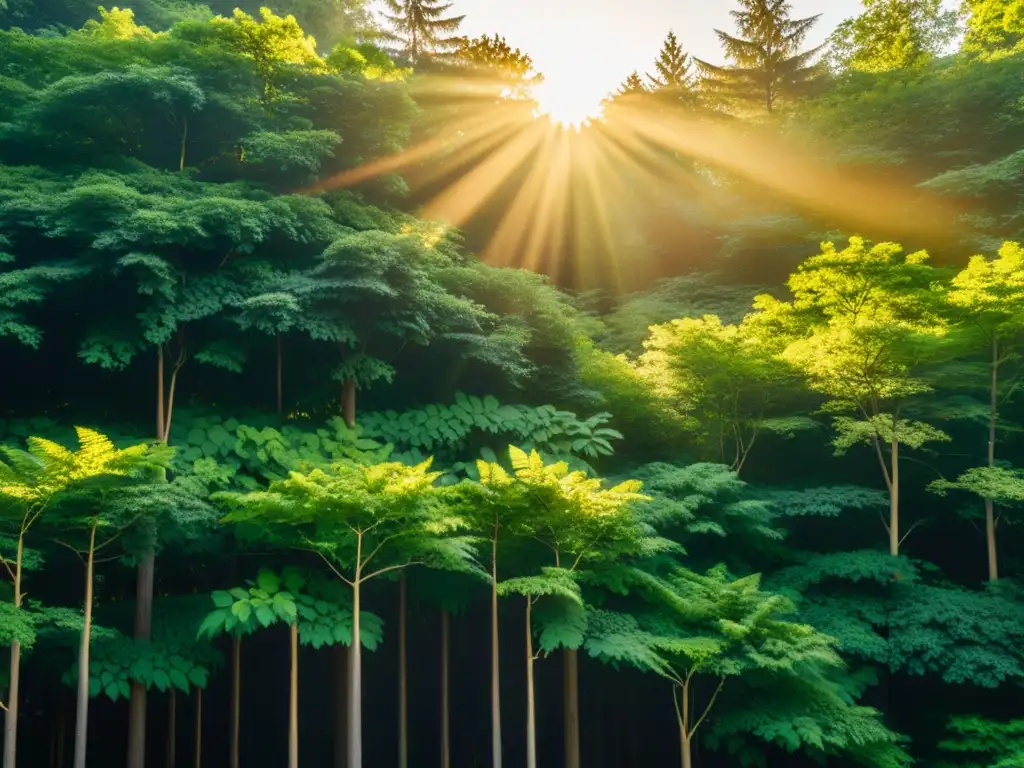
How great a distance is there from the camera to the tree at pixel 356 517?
23.9 ft

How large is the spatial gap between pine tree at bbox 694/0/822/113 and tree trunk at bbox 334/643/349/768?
27.1 metres

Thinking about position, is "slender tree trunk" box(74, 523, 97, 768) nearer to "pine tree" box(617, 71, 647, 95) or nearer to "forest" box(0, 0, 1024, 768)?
"forest" box(0, 0, 1024, 768)

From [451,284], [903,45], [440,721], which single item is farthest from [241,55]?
[903,45]

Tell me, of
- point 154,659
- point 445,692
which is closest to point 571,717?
point 445,692

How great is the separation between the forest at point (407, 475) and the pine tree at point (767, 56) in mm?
18039

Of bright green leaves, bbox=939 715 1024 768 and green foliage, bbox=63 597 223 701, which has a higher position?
green foliage, bbox=63 597 223 701

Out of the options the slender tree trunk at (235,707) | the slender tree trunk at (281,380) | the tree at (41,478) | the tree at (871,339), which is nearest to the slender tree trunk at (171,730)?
the slender tree trunk at (235,707)

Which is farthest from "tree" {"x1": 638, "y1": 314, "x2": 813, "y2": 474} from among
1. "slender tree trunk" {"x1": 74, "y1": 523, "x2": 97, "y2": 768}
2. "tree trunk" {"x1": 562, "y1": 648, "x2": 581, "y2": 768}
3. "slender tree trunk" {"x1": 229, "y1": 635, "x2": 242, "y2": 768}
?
"slender tree trunk" {"x1": 74, "y1": 523, "x2": 97, "y2": 768}

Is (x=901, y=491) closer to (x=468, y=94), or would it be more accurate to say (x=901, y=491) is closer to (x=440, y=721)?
(x=440, y=721)

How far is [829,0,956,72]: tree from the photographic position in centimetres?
2695

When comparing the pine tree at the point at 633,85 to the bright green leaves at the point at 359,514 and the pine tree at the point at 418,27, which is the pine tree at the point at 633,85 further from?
the bright green leaves at the point at 359,514

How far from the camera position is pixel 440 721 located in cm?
1134

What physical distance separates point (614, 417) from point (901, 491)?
17.8 ft

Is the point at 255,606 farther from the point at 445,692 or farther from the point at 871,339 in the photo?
the point at 871,339
